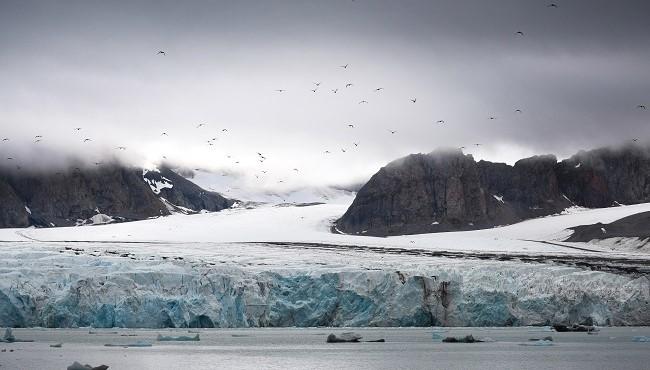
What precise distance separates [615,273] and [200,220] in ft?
191

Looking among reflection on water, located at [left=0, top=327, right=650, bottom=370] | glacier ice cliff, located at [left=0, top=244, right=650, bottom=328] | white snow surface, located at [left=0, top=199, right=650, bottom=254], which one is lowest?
reflection on water, located at [left=0, top=327, right=650, bottom=370]

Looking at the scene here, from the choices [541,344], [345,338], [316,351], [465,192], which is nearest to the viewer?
[316,351]

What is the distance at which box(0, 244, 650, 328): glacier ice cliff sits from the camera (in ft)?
147

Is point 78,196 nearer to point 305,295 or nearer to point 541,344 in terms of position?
point 305,295

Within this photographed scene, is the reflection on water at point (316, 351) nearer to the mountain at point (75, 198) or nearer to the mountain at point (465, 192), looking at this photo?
the mountain at point (465, 192)

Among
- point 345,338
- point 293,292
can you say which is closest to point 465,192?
point 293,292

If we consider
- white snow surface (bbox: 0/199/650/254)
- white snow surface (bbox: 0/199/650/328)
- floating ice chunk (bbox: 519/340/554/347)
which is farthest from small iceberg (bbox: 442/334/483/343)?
white snow surface (bbox: 0/199/650/254)

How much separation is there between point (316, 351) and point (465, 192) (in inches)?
4025

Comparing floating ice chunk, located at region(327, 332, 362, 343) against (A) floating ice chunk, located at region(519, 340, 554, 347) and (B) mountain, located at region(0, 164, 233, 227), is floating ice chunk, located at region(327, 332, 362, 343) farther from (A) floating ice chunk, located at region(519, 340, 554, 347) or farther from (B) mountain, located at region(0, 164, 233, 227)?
(B) mountain, located at region(0, 164, 233, 227)

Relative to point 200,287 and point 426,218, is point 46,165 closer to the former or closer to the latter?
point 426,218

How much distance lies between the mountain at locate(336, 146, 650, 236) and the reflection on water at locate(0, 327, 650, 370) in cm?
7836

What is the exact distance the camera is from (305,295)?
48250 mm

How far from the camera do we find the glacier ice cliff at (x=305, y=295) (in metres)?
44.9

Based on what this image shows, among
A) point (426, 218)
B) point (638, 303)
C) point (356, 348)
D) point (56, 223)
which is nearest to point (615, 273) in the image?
point (638, 303)
